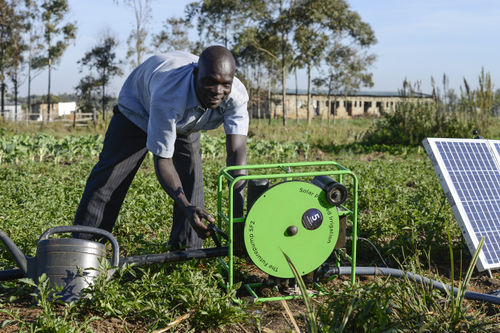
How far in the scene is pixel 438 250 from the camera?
13.9 feet

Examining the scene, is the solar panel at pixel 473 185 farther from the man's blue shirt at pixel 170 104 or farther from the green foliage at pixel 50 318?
the green foliage at pixel 50 318

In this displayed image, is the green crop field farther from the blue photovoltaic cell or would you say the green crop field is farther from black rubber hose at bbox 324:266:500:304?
the blue photovoltaic cell

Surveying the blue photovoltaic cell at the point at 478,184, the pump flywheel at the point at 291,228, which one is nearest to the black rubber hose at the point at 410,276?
the pump flywheel at the point at 291,228

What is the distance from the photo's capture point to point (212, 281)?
338 centimetres

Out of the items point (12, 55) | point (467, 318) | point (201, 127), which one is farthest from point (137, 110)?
point (12, 55)

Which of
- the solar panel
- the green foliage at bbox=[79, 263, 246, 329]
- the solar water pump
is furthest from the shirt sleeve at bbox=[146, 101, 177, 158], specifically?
the solar panel

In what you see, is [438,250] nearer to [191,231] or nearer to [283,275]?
[283,275]

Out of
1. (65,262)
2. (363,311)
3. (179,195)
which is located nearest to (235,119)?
(179,195)

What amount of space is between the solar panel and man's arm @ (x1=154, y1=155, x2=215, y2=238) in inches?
82.1

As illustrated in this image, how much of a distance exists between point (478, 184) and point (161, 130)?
277 cm

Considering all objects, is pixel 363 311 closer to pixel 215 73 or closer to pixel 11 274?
pixel 215 73

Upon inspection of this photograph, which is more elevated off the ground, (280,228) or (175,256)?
(280,228)

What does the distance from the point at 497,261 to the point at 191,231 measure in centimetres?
240

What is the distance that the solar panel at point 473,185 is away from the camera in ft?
12.2
